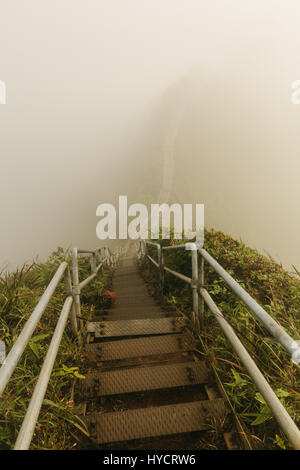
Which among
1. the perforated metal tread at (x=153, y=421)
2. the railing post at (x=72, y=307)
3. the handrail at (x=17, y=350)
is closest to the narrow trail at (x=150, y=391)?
the perforated metal tread at (x=153, y=421)

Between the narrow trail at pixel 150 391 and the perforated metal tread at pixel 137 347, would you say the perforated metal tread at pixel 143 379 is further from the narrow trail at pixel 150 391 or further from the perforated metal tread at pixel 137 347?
the perforated metal tread at pixel 137 347

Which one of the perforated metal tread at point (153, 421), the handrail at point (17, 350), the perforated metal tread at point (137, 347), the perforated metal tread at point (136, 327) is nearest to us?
the handrail at point (17, 350)

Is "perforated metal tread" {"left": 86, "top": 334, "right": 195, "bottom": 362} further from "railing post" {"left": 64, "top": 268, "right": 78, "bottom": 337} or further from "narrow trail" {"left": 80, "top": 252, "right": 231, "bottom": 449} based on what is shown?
"railing post" {"left": 64, "top": 268, "right": 78, "bottom": 337}

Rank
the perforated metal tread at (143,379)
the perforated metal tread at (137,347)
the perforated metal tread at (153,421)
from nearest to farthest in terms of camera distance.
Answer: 1. the perforated metal tread at (153,421)
2. the perforated metal tread at (143,379)
3. the perforated metal tread at (137,347)

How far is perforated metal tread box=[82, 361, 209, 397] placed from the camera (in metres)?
1.96

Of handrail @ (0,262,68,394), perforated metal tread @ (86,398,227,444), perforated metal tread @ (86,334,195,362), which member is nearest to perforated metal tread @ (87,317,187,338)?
perforated metal tread @ (86,334,195,362)

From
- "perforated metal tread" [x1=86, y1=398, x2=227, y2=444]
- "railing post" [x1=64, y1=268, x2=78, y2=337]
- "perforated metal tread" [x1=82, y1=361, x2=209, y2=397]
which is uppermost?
"railing post" [x1=64, y1=268, x2=78, y2=337]

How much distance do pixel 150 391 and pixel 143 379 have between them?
0.11 metres

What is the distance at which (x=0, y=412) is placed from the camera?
1712 millimetres

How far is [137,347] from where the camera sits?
2465mm

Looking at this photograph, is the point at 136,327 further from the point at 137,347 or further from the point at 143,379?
the point at 143,379

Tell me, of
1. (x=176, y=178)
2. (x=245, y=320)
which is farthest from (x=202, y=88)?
A: (x=245, y=320)

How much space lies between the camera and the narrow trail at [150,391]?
1648 millimetres

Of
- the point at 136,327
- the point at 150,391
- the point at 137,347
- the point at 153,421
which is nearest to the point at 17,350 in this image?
the point at 153,421
